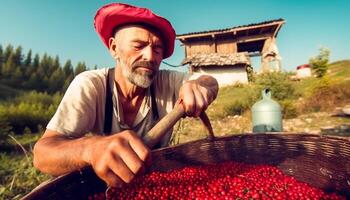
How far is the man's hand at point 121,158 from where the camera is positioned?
927 millimetres

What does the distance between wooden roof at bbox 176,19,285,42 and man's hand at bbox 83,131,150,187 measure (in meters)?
20.1

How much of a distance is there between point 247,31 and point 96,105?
19955 millimetres

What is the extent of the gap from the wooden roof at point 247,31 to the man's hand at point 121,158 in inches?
790

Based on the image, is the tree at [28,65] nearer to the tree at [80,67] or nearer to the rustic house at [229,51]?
the tree at [80,67]

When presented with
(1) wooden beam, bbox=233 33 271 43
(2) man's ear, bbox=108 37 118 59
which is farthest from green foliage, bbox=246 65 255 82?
(2) man's ear, bbox=108 37 118 59

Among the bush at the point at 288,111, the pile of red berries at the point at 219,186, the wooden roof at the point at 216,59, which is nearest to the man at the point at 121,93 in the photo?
the pile of red berries at the point at 219,186

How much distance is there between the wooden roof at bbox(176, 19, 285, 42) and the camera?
1928 centimetres

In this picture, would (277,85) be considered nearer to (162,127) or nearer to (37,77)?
(162,127)

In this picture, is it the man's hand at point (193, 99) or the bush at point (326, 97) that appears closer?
the man's hand at point (193, 99)

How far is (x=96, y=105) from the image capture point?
229 cm

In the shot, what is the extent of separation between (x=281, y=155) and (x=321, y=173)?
328 mm

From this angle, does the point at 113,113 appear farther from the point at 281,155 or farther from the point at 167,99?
the point at 281,155

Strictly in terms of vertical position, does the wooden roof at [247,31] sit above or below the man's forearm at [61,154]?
above

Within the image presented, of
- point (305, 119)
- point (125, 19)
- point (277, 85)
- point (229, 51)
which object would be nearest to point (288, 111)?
point (305, 119)
